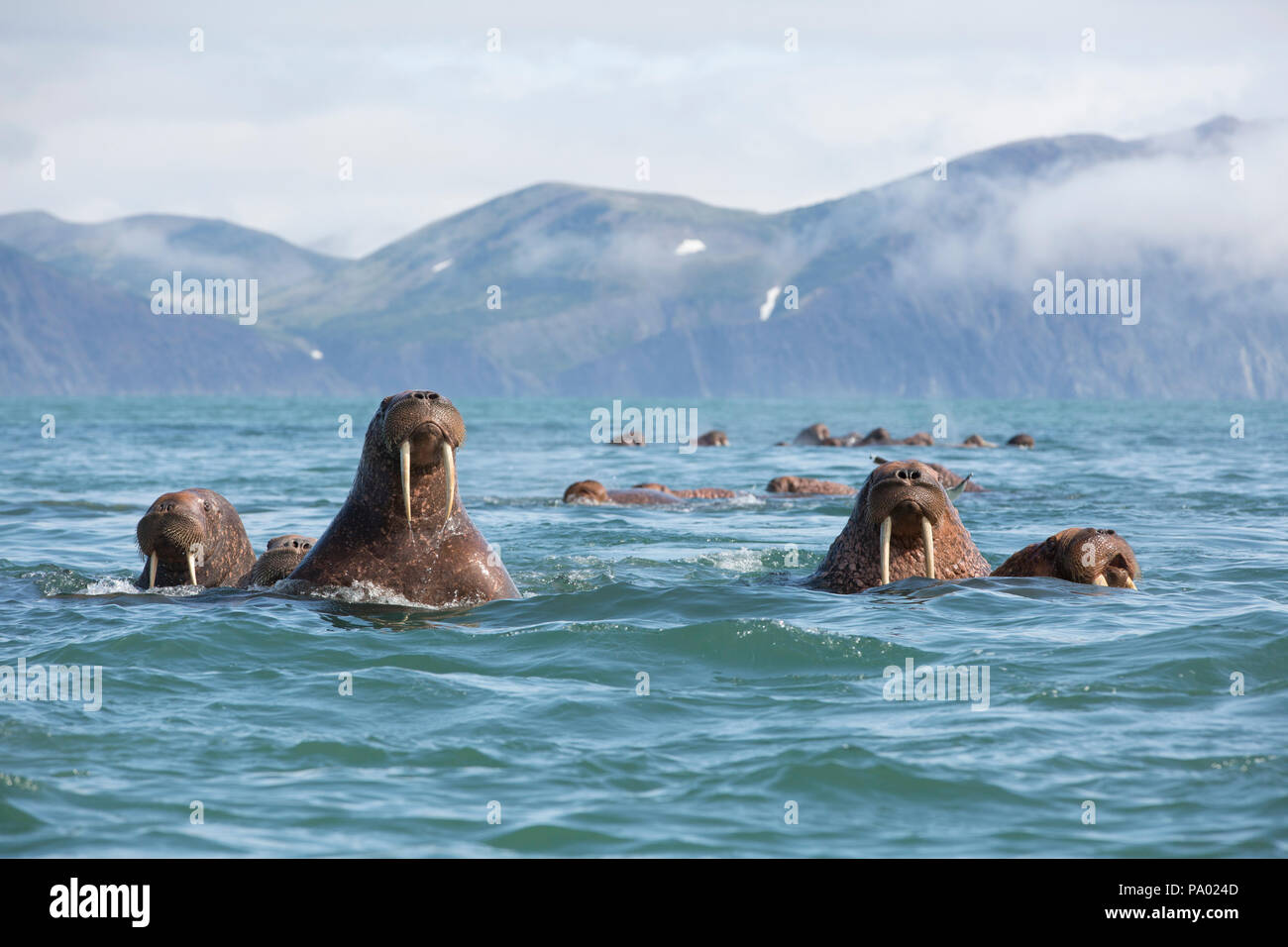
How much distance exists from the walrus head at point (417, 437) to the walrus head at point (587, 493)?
1184 cm

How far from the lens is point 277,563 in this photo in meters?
11.1

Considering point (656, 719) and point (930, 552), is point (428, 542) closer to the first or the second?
point (656, 719)

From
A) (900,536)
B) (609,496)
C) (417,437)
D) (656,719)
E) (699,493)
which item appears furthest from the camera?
(699,493)

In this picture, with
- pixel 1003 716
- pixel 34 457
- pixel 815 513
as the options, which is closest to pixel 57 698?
pixel 1003 716

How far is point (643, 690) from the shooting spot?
8.13m

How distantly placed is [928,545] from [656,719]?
3.58m

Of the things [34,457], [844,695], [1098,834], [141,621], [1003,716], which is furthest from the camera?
[34,457]

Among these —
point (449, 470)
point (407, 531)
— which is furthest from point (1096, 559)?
point (407, 531)

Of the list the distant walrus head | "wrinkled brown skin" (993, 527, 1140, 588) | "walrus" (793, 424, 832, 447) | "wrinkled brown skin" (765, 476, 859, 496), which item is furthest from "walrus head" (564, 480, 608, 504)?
"walrus" (793, 424, 832, 447)
